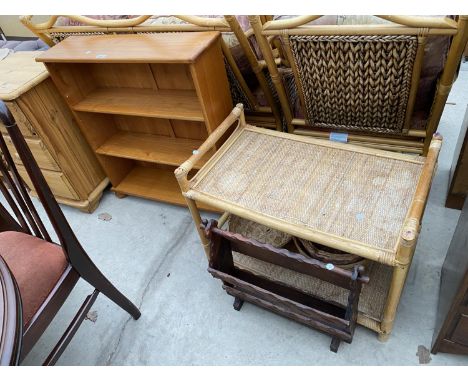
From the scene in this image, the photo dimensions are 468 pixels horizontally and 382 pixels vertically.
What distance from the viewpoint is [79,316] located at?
3.61 feet

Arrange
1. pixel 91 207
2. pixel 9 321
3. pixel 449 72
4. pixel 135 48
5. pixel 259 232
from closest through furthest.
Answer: pixel 9 321
pixel 449 72
pixel 135 48
pixel 259 232
pixel 91 207

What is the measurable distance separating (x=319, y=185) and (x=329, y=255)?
0.33 meters

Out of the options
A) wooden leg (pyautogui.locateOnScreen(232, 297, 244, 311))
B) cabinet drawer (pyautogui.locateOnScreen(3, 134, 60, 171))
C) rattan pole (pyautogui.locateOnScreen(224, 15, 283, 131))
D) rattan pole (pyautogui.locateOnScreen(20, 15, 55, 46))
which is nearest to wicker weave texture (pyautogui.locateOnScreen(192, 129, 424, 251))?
rattan pole (pyautogui.locateOnScreen(224, 15, 283, 131))

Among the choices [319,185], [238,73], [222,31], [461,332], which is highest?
[222,31]

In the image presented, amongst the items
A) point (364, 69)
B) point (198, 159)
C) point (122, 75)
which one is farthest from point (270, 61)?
point (122, 75)

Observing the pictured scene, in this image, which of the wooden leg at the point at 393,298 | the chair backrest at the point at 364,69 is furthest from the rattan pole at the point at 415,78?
the wooden leg at the point at 393,298

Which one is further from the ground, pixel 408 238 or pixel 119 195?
pixel 408 238

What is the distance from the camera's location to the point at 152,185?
1.88m

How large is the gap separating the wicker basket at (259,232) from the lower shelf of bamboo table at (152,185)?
0.32 m

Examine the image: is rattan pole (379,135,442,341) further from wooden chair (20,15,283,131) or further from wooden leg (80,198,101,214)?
wooden leg (80,198,101,214)

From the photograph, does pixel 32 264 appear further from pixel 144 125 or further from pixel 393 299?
pixel 393 299

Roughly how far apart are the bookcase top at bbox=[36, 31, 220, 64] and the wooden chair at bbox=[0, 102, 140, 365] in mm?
524

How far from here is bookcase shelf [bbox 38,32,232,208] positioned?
126 cm
